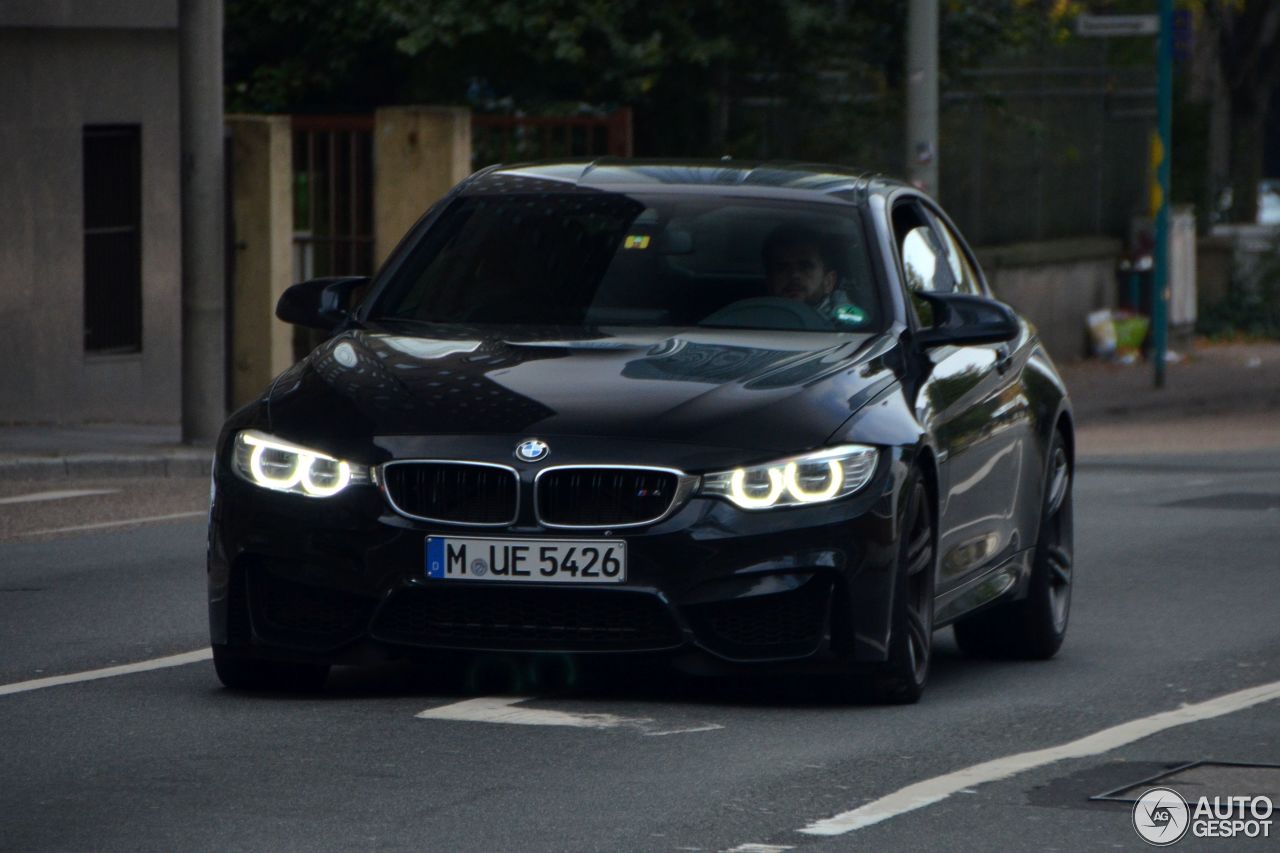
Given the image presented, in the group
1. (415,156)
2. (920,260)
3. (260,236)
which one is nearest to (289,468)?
(920,260)

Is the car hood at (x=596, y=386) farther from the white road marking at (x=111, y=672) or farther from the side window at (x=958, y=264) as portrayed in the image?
the side window at (x=958, y=264)

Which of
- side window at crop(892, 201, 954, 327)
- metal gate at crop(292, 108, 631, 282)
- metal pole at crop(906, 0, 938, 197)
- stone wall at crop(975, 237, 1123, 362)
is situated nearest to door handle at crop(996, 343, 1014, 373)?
side window at crop(892, 201, 954, 327)

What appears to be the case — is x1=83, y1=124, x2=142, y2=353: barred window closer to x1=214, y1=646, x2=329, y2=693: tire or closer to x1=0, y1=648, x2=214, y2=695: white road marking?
x1=0, y1=648, x2=214, y2=695: white road marking

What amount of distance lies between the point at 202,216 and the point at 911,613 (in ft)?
38.9

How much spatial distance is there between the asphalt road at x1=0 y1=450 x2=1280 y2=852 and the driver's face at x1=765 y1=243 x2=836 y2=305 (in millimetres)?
1148

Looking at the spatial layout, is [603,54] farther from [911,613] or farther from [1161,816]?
[1161,816]

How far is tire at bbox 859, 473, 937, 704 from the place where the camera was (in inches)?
291

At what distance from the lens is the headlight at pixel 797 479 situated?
279 inches

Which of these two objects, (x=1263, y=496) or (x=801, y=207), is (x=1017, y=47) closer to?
(x=1263, y=496)

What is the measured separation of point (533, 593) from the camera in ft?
23.4

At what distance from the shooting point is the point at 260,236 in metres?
21.1

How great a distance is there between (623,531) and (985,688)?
1874mm

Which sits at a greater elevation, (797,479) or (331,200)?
(331,200)

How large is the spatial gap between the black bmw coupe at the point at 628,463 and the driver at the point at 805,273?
0.4 inches
